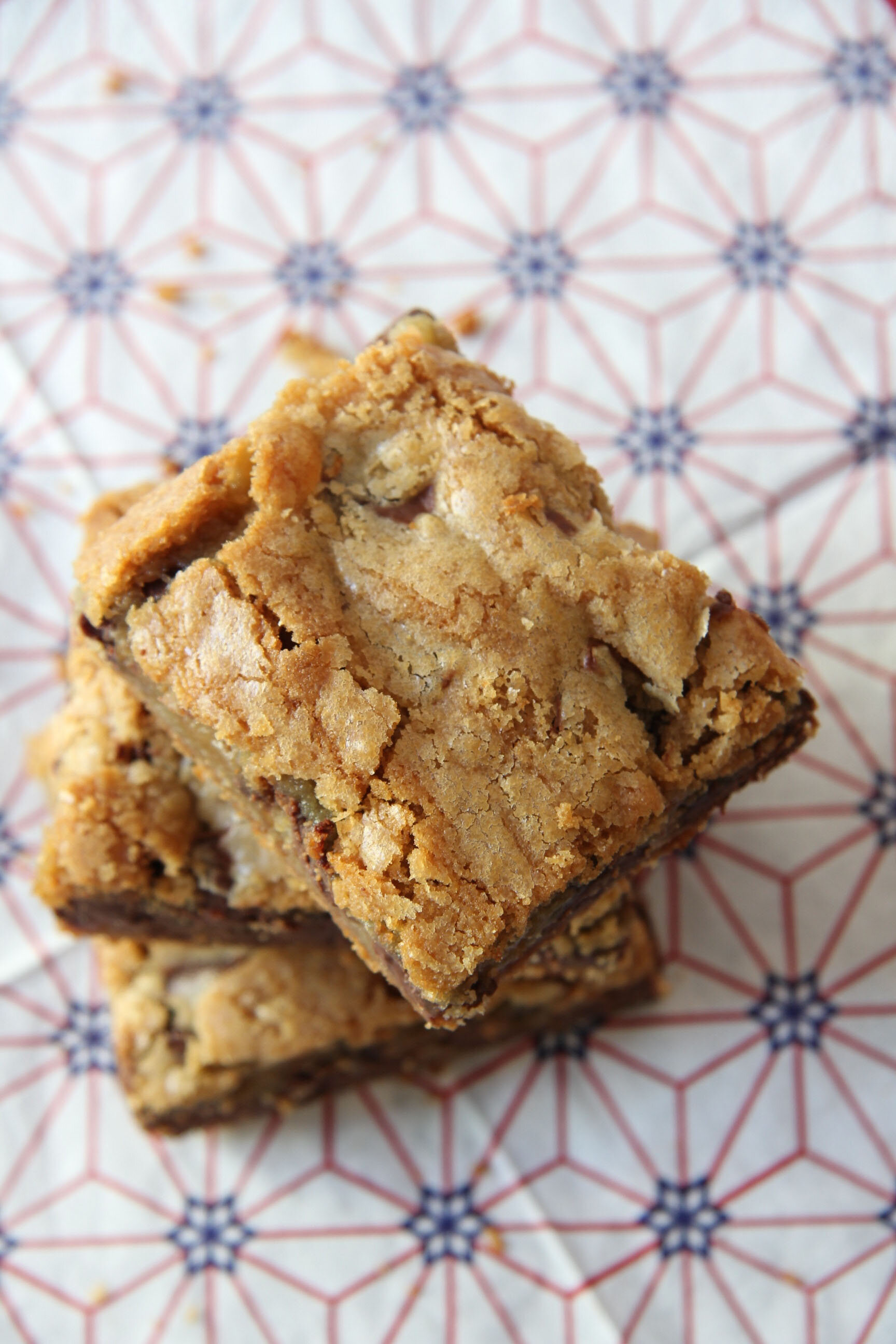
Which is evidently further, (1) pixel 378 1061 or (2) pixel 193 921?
(1) pixel 378 1061

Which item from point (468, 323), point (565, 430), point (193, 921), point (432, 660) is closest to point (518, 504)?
point (432, 660)

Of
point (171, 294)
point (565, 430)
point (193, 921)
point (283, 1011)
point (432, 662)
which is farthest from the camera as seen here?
point (171, 294)

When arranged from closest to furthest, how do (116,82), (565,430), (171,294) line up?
(565,430)
(171,294)
(116,82)

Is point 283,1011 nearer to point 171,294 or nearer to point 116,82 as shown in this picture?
point 171,294

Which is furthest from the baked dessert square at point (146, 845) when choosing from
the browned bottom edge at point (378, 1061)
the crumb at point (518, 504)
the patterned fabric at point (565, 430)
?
the crumb at point (518, 504)

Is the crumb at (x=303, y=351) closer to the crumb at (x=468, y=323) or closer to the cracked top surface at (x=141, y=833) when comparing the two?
the crumb at (x=468, y=323)
